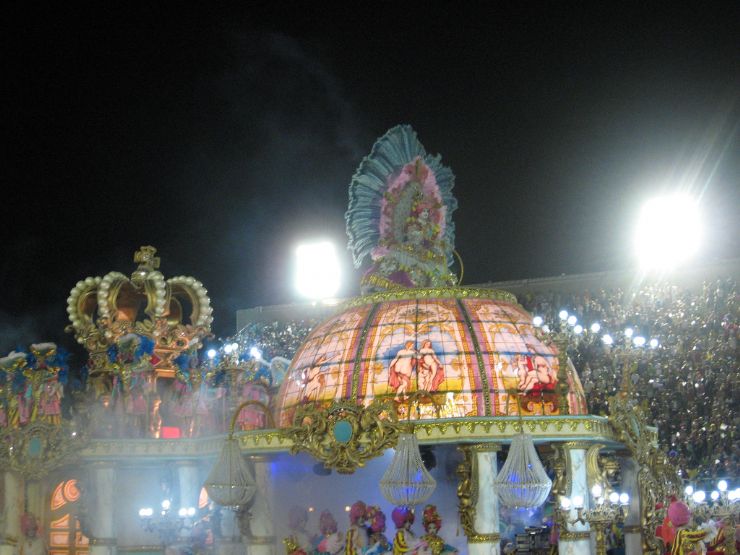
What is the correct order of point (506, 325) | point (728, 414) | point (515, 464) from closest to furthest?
1. point (515, 464)
2. point (506, 325)
3. point (728, 414)

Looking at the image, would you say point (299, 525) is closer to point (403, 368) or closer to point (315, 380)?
point (315, 380)

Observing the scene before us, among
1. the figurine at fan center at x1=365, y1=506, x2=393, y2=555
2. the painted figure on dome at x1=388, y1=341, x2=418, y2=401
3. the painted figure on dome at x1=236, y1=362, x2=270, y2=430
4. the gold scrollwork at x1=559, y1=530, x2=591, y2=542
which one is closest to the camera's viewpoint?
the gold scrollwork at x1=559, y1=530, x2=591, y2=542

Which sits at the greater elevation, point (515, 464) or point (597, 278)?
point (597, 278)

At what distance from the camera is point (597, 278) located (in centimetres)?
4619

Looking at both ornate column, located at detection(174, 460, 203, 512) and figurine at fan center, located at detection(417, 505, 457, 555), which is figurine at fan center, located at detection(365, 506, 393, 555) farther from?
ornate column, located at detection(174, 460, 203, 512)

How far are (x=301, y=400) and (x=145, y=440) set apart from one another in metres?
4.55

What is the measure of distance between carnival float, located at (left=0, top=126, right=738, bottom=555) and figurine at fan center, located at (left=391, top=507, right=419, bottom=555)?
0.17 feet

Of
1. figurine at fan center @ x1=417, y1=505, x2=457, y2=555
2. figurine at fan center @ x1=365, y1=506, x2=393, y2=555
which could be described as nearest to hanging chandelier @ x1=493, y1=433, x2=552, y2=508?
figurine at fan center @ x1=417, y1=505, x2=457, y2=555

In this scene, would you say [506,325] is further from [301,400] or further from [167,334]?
[167,334]

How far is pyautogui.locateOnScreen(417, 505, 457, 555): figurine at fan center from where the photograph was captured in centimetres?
2625

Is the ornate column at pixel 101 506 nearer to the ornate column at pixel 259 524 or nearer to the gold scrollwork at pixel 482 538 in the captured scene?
the ornate column at pixel 259 524

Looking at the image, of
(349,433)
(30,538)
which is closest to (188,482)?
(30,538)

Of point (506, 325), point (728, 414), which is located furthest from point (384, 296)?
point (728, 414)

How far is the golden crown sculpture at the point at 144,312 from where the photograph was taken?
34375 millimetres
